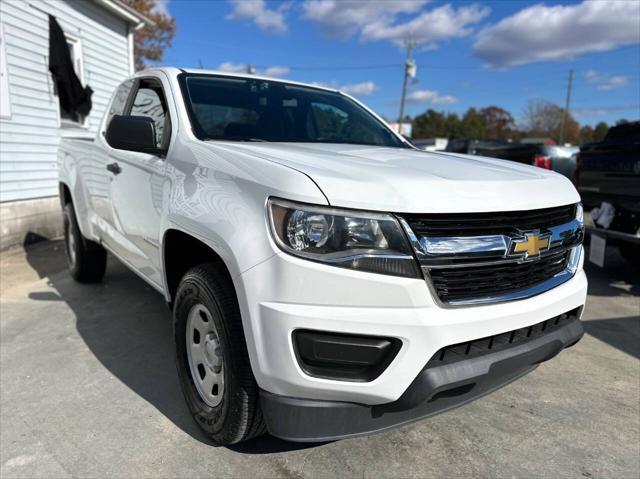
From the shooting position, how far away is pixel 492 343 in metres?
1.95

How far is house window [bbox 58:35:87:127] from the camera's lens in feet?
28.6

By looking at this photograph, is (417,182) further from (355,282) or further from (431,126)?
(431,126)

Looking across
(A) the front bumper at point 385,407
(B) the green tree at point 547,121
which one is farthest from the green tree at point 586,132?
(A) the front bumper at point 385,407

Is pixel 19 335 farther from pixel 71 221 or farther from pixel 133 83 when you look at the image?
pixel 133 83

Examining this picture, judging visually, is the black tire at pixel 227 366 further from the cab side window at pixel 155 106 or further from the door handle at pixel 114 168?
the door handle at pixel 114 168

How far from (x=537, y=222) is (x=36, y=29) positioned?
845cm

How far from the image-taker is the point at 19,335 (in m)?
3.77

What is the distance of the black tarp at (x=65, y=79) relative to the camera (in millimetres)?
8008

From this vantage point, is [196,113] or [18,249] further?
[18,249]

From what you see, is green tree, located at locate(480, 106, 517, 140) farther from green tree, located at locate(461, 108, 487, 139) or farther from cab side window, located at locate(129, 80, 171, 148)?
cab side window, located at locate(129, 80, 171, 148)

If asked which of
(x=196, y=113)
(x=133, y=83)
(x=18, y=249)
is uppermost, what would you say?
(x=133, y=83)

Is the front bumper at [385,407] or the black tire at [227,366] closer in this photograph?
the front bumper at [385,407]

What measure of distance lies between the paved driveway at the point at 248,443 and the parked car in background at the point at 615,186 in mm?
1048

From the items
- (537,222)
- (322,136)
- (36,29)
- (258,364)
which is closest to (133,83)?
(322,136)
